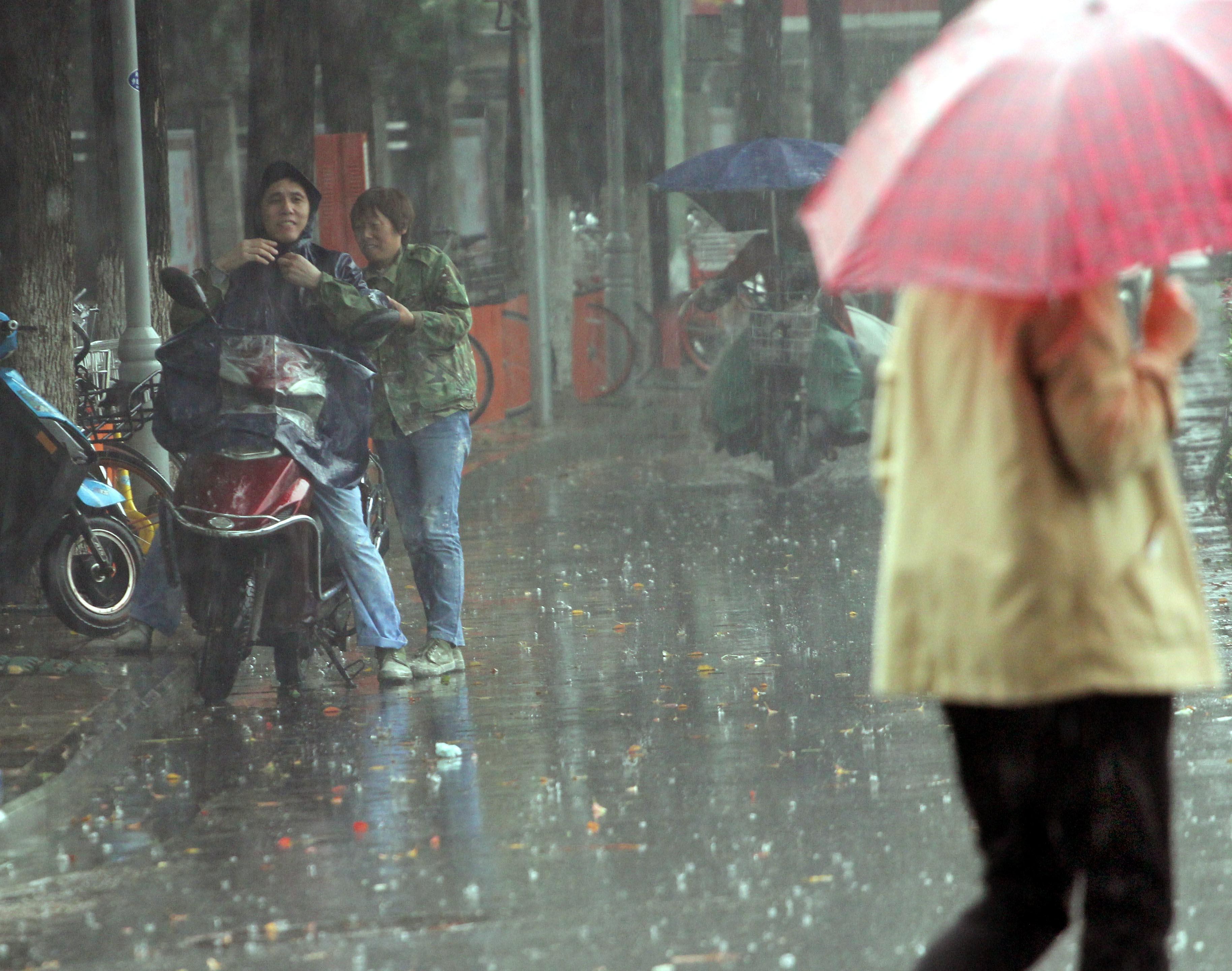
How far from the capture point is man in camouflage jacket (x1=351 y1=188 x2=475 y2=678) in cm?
780

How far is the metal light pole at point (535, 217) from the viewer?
18531 millimetres

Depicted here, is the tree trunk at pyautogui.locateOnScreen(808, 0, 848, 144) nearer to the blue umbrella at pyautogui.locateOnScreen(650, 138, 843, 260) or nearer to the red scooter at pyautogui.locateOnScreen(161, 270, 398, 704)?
the blue umbrella at pyautogui.locateOnScreen(650, 138, 843, 260)

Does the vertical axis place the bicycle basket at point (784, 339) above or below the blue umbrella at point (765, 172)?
below

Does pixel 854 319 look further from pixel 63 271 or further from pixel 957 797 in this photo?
pixel 957 797

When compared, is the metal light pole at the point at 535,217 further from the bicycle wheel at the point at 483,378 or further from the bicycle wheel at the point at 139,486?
the bicycle wheel at the point at 139,486

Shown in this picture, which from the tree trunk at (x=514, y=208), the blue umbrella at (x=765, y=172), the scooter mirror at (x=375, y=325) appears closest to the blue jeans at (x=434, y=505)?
the scooter mirror at (x=375, y=325)

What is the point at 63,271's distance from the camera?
964cm

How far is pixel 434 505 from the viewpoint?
786 cm

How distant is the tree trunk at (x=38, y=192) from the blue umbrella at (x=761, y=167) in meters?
6.54

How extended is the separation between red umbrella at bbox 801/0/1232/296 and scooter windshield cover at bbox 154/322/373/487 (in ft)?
15.0

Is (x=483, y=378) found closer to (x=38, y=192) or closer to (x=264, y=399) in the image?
(x=38, y=192)

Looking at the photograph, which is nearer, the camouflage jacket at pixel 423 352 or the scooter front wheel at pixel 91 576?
the camouflage jacket at pixel 423 352

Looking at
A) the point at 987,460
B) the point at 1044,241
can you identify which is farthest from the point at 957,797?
the point at 1044,241

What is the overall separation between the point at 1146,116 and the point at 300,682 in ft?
17.6
